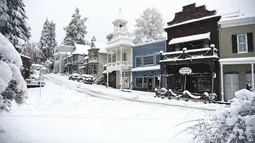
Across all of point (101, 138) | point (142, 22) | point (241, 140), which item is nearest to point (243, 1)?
point (241, 140)

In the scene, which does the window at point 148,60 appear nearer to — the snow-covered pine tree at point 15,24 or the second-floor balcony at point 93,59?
the second-floor balcony at point 93,59

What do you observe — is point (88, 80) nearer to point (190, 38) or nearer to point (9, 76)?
point (190, 38)

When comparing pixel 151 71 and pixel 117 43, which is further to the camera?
pixel 117 43

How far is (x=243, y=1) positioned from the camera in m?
2.90

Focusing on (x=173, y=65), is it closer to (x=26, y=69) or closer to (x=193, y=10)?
(x=193, y=10)

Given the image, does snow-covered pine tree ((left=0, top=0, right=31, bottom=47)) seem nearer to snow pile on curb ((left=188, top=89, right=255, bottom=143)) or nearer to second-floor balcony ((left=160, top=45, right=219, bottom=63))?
snow pile on curb ((left=188, top=89, right=255, bottom=143))

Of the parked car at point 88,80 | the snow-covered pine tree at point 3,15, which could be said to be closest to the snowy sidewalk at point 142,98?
the snow-covered pine tree at point 3,15

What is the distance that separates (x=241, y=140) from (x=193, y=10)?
1328 cm

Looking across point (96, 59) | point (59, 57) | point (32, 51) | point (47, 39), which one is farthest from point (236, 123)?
point (96, 59)

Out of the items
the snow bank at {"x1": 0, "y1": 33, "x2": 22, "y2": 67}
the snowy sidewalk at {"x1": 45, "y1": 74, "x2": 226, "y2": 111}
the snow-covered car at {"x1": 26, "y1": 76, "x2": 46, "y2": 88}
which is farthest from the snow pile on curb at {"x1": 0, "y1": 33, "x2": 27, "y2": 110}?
the snowy sidewalk at {"x1": 45, "y1": 74, "x2": 226, "y2": 111}

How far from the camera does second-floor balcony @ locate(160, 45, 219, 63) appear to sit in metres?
10.9

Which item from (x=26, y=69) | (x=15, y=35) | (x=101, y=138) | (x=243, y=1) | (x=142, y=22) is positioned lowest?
(x=101, y=138)

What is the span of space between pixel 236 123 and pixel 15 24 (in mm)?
3265

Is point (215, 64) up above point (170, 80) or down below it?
above
